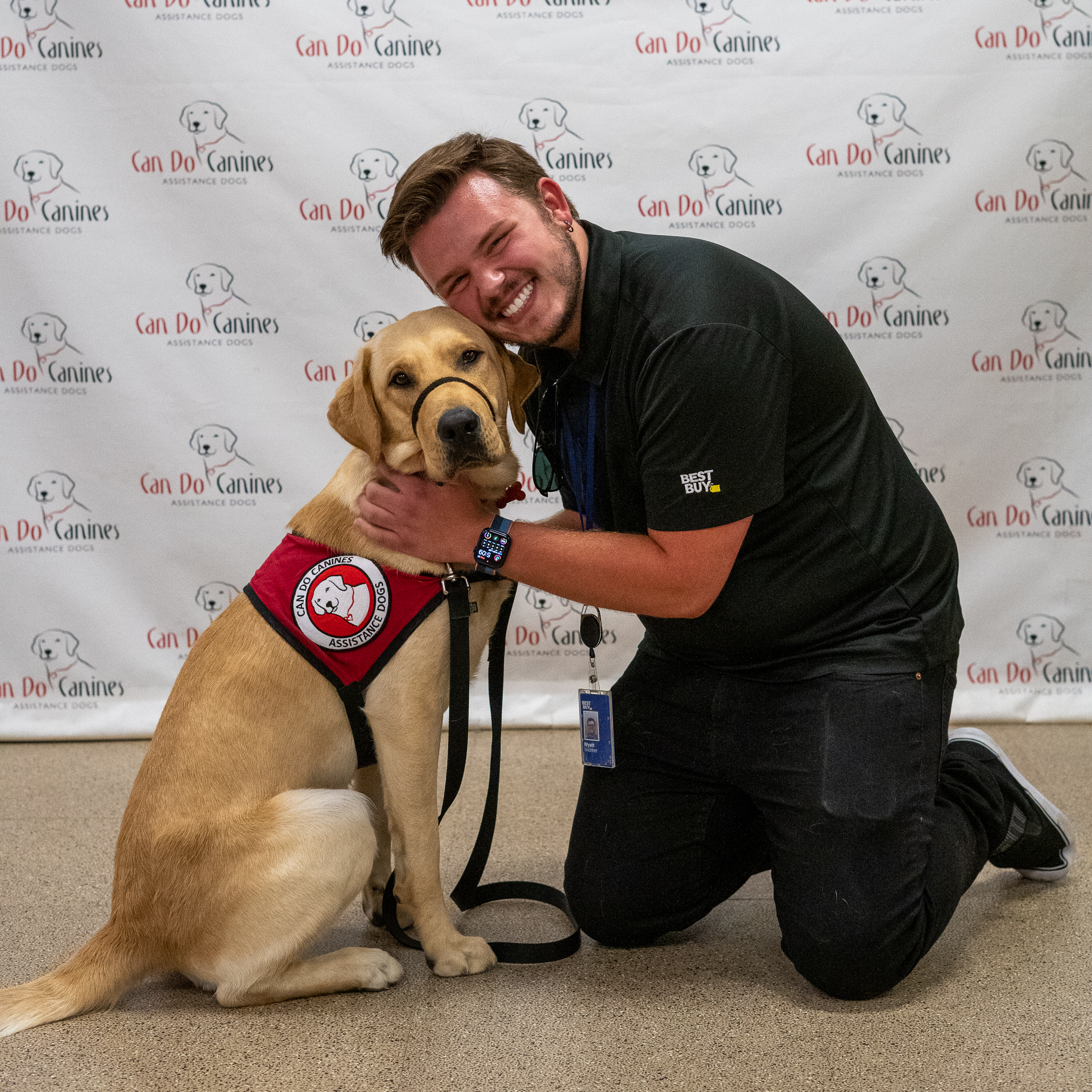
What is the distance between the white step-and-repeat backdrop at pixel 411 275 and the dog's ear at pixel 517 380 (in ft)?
5.82

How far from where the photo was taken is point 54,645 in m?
3.92

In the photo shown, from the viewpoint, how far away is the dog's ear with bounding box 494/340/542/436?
6.95 ft

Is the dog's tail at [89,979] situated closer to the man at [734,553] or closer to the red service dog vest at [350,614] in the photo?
the red service dog vest at [350,614]

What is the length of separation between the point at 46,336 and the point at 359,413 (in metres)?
2.38

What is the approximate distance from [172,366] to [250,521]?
653mm

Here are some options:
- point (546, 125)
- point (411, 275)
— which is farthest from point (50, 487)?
point (546, 125)

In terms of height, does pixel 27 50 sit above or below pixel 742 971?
above

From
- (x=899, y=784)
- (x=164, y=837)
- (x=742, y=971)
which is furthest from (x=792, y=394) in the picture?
(x=164, y=837)

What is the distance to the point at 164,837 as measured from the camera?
1.84m

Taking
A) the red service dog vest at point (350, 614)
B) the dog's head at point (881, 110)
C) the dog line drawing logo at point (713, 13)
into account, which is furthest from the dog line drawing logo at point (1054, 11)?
the red service dog vest at point (350, 614)

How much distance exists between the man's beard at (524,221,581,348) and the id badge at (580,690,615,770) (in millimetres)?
790

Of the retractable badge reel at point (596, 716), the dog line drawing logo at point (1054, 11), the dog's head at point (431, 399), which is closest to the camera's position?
the dog's head at point (431, 399)

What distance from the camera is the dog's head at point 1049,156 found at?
3584 mm

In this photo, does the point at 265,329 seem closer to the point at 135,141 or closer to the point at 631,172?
the point at 135,141
